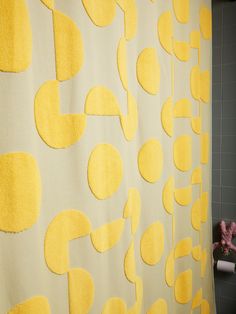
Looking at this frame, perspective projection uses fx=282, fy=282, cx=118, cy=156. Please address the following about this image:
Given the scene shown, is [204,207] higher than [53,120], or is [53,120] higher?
[53,120]

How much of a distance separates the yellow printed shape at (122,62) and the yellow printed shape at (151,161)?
0.76ft

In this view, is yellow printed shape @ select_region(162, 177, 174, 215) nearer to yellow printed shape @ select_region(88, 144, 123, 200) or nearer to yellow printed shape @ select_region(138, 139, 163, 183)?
yellow printed shape @ select_region(138, 139, 163, 183)

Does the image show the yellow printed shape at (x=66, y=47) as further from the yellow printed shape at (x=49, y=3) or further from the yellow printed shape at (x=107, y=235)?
the yellow printed shape at (x=107, y=235)

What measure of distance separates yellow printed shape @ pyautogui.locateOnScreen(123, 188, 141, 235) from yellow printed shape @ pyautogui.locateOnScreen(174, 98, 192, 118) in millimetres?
417

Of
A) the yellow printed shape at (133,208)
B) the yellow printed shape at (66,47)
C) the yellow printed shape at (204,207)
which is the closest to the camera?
the yellow printed shape at (66,47)

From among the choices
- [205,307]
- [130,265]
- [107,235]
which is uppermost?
[107,235]

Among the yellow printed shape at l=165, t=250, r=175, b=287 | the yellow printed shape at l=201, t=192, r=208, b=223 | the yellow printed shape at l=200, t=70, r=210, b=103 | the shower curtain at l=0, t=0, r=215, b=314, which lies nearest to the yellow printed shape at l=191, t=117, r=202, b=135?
the shower curtain at l=0, t=0, r=215, b=314

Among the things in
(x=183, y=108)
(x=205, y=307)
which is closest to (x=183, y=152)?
(x=183, y=108)

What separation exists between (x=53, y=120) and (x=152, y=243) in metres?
0.61

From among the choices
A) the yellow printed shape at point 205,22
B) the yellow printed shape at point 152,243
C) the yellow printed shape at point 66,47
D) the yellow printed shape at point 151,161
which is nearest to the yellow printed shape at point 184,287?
the yellow printed shape at point 152,243

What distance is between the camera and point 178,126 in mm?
1186

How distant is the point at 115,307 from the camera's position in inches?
34.1

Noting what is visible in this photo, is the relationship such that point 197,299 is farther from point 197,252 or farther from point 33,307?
point 33,307

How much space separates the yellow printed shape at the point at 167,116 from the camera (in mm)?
1047
